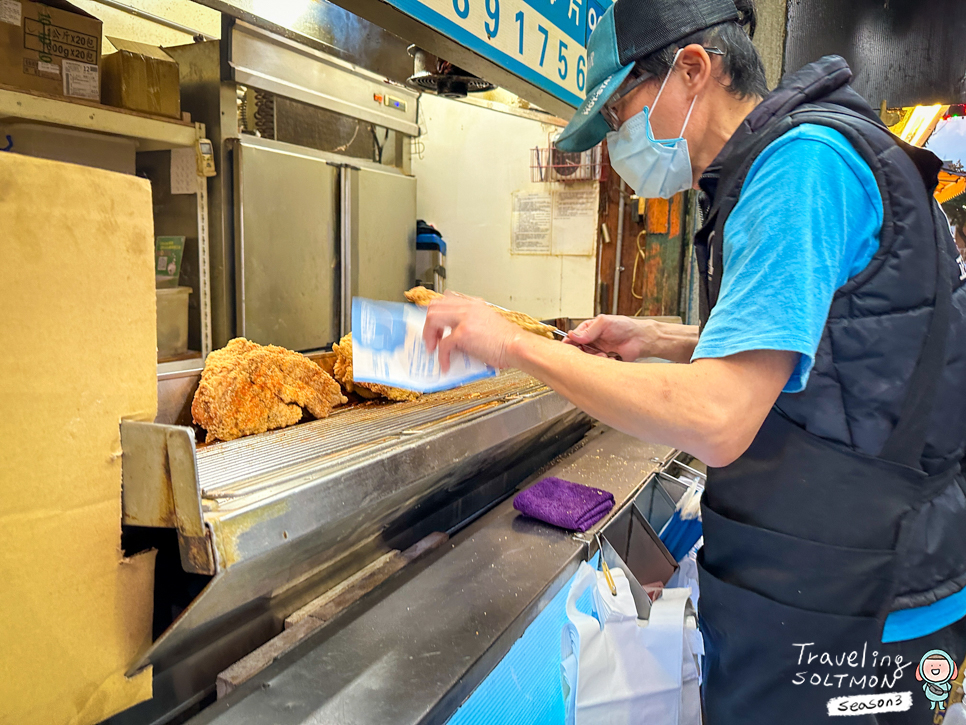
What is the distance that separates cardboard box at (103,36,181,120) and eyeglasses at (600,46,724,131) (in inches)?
110

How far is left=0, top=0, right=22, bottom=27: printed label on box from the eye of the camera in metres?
2.54

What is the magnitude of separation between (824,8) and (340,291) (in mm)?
3446

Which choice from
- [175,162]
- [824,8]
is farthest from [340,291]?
[824,8]

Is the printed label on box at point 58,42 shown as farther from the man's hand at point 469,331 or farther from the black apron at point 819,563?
the black apron at point 819,563

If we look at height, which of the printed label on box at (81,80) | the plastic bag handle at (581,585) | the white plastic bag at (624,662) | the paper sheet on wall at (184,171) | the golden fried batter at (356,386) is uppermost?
the printed label on box at (81,80)

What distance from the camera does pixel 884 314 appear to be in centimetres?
94

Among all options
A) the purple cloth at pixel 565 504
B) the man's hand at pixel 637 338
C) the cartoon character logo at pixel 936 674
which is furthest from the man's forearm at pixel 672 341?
the cartoon character logo at pixel 936 674

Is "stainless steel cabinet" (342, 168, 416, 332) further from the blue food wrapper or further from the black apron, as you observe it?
the black apron

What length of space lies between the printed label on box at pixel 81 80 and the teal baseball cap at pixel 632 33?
2.65m

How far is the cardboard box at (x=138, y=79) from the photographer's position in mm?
3094

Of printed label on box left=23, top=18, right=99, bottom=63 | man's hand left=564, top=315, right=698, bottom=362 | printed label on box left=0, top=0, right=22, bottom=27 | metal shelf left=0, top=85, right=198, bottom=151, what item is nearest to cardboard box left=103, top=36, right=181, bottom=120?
metal shelf left=0, top=85, right=198, bottom=151

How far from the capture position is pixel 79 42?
2.86 meters

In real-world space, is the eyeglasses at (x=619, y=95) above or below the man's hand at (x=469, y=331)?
above

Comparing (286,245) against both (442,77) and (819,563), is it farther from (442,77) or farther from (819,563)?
(819,563)
